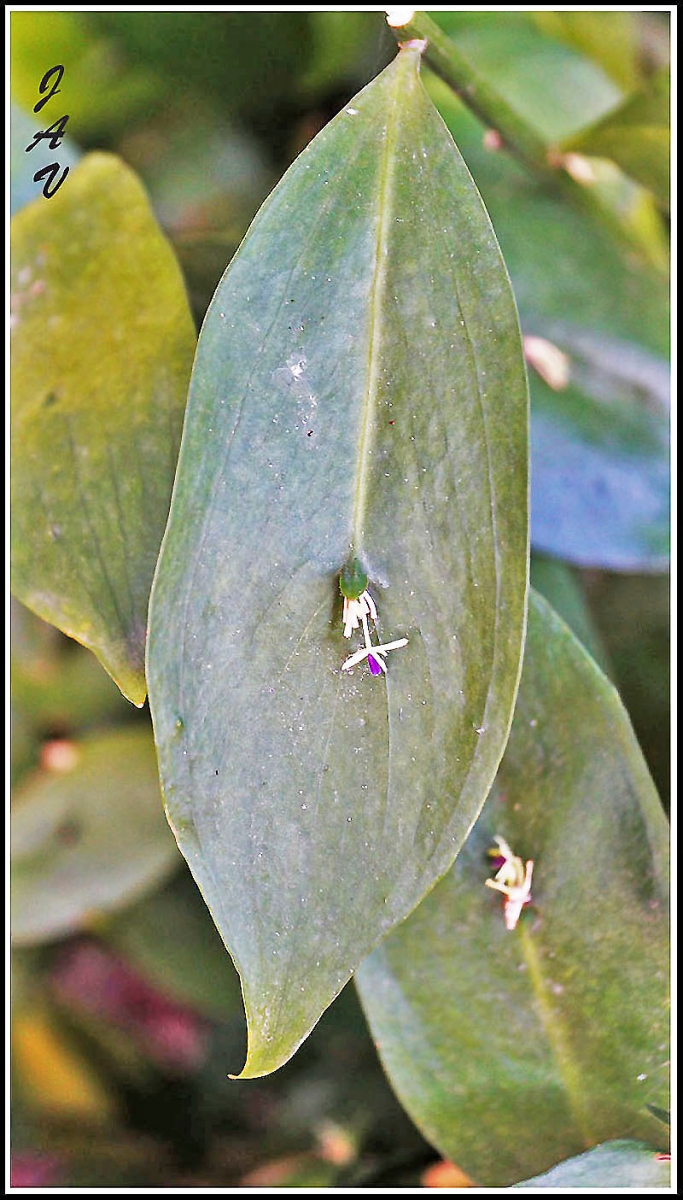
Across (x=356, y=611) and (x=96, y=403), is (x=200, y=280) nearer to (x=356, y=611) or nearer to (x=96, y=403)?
(x=96, y=403)

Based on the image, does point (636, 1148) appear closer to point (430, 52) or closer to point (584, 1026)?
point (584, 1026)

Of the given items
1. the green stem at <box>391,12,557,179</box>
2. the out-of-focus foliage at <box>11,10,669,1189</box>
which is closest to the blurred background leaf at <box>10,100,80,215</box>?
the out-of-focus foliage at <box>11,10,669,1189</box>

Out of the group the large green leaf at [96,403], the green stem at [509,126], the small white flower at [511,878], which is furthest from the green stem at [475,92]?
the small white flower at [511,878]

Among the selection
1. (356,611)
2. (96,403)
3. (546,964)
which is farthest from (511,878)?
(96,403)

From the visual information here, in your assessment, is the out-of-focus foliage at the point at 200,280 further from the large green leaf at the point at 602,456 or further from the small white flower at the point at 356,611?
the small white flower at the point at 356,611

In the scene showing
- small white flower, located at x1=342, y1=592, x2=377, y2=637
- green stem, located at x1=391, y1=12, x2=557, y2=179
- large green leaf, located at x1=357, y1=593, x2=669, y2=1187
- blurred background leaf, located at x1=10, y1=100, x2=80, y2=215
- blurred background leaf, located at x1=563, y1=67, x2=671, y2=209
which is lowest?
large green leaf, located at x1=357, y1=593, x2=669, y2=1187

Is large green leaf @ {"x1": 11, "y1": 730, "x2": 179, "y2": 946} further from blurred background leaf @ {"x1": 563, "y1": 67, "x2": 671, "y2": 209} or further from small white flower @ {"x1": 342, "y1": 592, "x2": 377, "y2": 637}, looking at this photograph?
blurred background leaf @ {"x1": 563, "y1": 67, "x2": 671, "y2": 209}

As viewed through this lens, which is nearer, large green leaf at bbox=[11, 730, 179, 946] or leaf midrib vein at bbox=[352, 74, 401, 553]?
leaf midrib vein at bbox=[352, 74, 401, 553]
